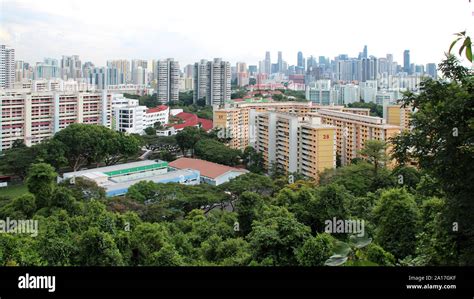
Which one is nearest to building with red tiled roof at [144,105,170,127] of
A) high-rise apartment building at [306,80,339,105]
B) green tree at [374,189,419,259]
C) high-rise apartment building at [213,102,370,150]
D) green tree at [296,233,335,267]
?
high-rise apartment building at [213,102,370,150]

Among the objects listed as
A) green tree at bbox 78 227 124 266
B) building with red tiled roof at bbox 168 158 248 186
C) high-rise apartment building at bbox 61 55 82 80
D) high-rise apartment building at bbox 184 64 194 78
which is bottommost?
building with red tiled roof at bbox 168 158 248 186

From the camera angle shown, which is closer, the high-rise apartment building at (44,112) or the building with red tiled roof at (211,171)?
the high-rise apartment building at (44,112)

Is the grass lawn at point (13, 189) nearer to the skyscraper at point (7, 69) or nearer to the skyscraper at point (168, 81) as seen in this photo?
the skyscraper at point (7, 69)

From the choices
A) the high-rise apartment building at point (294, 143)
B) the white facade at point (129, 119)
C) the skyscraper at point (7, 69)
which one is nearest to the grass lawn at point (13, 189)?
the skyscraper at point (7, 69)

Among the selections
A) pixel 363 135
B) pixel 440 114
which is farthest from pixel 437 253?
pixel 363 135

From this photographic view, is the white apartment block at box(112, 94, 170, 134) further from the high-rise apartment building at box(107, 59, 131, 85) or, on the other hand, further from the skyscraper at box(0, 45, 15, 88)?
the skyscraper at box(0, 45, 15, 88)

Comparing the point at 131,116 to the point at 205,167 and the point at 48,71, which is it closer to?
the point at 205,167
